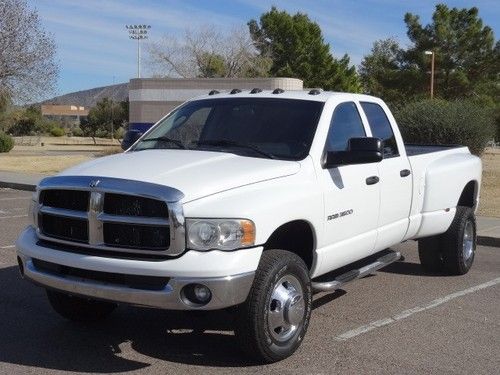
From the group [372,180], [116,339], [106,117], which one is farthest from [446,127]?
[106,117]

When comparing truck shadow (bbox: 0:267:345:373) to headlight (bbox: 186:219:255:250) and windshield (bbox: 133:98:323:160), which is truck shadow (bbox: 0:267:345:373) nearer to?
headlight (bbox: 186:219:255:250)

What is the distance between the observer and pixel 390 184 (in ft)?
21.4

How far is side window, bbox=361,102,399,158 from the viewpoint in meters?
6.73

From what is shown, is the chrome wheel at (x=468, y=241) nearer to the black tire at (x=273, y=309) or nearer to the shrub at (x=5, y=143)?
the black tire at (x=273, y=309)

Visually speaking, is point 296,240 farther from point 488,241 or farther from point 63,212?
point 488,241

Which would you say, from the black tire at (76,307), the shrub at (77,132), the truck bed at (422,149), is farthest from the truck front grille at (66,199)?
the shrub at (77,132)

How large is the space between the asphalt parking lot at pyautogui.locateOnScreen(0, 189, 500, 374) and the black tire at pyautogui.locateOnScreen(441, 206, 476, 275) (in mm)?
393

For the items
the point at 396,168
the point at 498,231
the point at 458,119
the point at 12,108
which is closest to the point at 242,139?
the point at 396,168

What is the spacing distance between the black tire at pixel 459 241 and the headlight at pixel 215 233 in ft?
13.1

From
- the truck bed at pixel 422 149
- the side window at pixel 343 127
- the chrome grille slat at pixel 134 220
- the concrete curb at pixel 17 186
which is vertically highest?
the side window at pixel 343 127

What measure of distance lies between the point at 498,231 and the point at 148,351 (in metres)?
7.59

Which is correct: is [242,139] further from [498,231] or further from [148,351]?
[498,231]

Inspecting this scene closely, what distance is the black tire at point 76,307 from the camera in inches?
234

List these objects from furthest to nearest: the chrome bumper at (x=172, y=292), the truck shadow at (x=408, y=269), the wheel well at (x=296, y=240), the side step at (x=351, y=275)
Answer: the truck shadow at (x=408, y=269) < the side step at (x=351, y=275) < the wheel well at (x=296, y=240) < the chrome bumper at (x=172, y=292)
